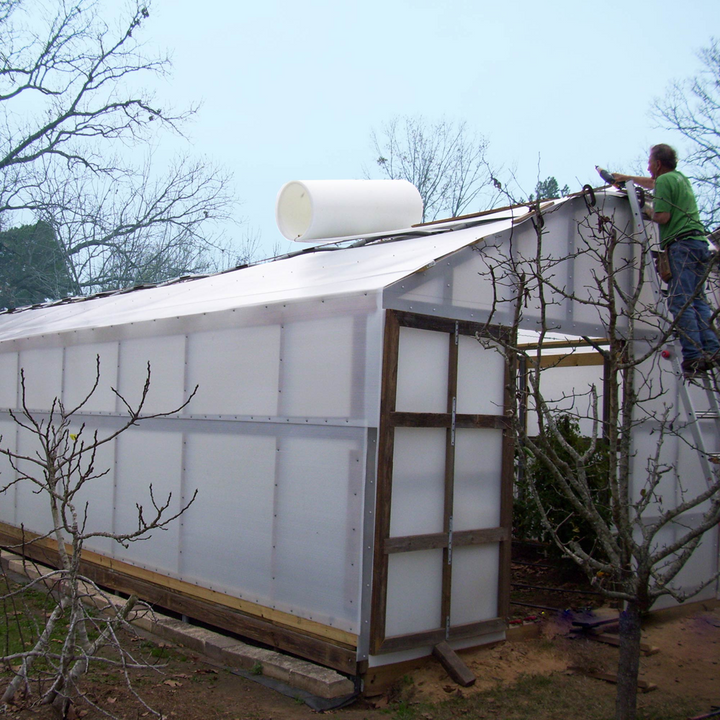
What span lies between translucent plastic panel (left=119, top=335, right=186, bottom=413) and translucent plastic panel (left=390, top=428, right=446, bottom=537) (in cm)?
240

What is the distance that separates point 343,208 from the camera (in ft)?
28.0

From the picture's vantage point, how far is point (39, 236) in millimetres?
24672

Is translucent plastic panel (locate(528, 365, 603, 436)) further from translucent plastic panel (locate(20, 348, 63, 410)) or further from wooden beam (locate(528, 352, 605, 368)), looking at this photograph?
translucent plastic panel (locate(20, 348, 63, 410))

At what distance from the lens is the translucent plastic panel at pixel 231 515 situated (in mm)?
5973

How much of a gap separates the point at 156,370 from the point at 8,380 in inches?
150

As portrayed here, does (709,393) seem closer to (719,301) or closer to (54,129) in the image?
(719,301)

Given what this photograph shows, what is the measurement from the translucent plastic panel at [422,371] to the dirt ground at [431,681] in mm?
1766

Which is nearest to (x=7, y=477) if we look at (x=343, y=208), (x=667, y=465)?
(x=343, y=208)

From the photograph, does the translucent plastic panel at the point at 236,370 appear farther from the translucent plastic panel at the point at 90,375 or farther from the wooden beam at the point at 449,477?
the translucent plastic panel at the point at 90,375

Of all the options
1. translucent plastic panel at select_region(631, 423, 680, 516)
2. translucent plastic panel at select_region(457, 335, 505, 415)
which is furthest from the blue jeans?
translucent plastic panel at select_region(457, 335, 505, 415)

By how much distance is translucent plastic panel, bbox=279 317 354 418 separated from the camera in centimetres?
535

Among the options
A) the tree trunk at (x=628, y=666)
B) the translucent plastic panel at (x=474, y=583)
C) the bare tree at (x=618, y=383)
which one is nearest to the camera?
the tree trunk at (x=628, y=666)

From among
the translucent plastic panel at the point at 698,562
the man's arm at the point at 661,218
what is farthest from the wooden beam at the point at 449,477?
the translucent plastic panel at the point at 698,562

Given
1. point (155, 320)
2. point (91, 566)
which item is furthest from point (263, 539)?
point (91, 566)
